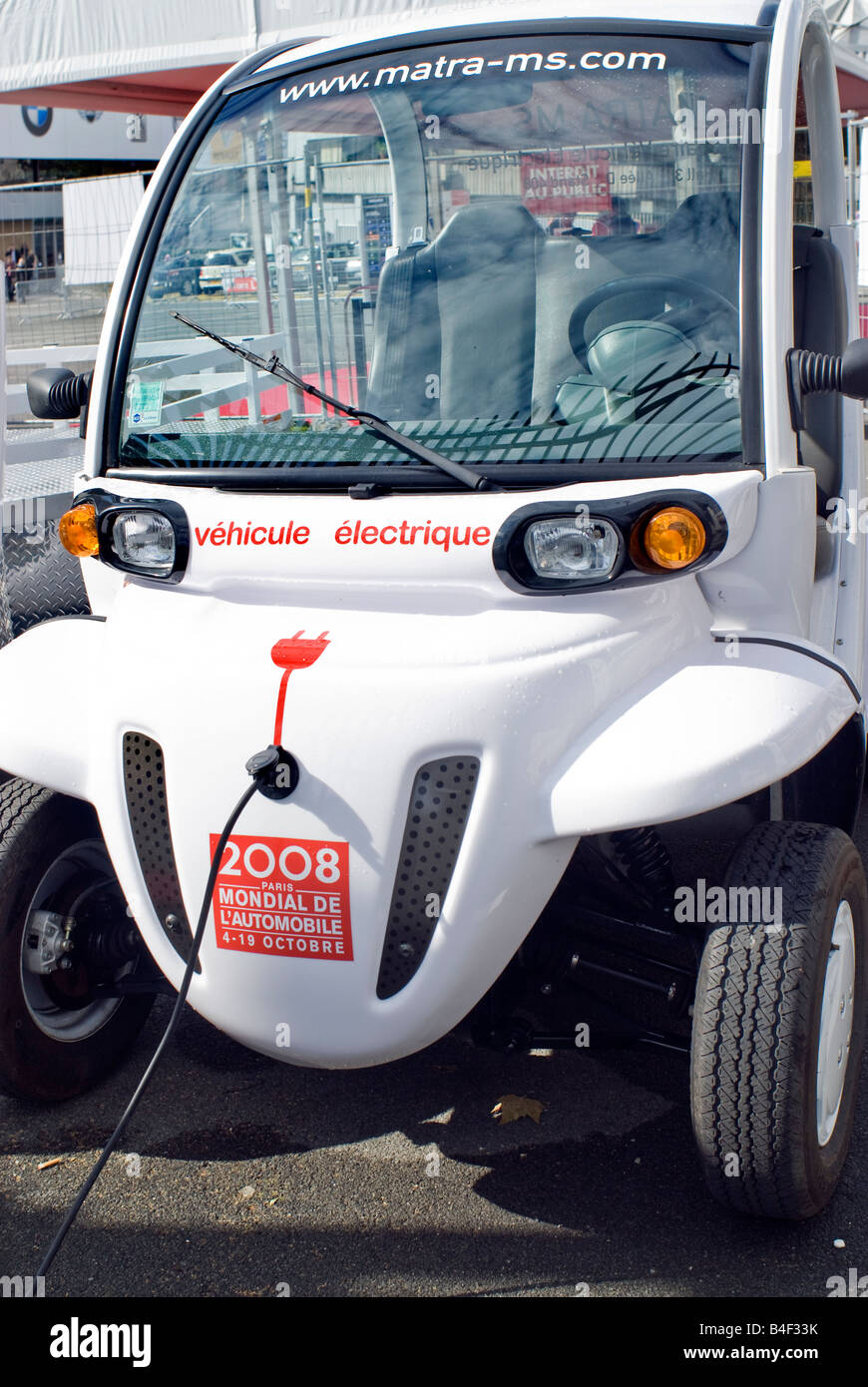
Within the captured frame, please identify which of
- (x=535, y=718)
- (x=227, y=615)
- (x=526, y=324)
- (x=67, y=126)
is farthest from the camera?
(x=67, y=126)

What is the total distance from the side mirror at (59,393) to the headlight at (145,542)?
57cm

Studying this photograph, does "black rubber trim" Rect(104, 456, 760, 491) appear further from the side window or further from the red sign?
the side window

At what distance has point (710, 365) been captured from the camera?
279cm

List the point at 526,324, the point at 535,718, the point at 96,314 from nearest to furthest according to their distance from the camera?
1. the point at 535,718
2. the point at 526,324
3. the point at 96,314

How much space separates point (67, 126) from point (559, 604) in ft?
82.5

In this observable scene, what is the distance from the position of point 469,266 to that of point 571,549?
A: 0.87m

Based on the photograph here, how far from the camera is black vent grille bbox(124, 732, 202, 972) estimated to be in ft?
8.80

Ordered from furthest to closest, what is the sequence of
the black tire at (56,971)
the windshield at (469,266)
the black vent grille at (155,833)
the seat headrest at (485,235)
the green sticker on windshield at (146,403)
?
1. the green sticker on windshield at (146,403)
2. the seat headrest at (485,235)
3. the black tire at (56,971)
4. the windshield at (469,266)
5. the black vent grille at (155,833)

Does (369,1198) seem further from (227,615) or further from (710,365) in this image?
(710,365)

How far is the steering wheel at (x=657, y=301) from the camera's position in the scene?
2.85 metres

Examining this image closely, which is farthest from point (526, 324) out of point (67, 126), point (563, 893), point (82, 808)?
point (67, 126)

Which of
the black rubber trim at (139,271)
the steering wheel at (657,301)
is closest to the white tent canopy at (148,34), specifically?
the black rubber trim at (139,271)

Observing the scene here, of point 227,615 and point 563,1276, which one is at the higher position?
point 227,615

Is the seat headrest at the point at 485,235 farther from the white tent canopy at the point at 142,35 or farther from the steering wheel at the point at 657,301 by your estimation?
the white tent canopy at the point at 142,35
